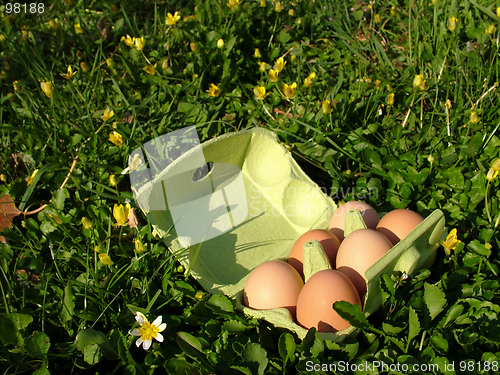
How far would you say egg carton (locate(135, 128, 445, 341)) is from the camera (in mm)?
1387

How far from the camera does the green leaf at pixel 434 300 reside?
1.18 meters

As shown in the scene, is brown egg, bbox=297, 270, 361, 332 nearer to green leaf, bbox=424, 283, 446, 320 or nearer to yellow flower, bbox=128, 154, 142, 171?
green leaf, bbox=424, 283, 446, 320

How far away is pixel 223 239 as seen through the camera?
1.65m

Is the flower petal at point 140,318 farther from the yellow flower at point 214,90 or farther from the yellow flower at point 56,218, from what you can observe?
the yellow flower at point 214,90

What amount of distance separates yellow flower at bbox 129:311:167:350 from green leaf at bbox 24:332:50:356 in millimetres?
256

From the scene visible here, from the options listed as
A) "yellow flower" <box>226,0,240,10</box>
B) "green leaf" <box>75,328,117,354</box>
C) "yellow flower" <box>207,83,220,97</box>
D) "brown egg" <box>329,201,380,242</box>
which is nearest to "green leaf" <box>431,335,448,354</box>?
"brown egg" <box>329,201,380,242</box>

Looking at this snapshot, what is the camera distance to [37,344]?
49.1 inches

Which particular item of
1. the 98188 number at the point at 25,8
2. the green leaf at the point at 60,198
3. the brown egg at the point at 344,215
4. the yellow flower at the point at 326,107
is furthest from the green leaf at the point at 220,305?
the 98188 number at the point at 25,8

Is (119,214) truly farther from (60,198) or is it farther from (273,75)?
(273,75)

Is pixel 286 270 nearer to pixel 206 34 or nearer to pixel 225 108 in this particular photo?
pixel 225 108

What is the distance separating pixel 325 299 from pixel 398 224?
0.40m

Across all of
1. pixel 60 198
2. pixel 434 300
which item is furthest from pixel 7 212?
pixel 434 300

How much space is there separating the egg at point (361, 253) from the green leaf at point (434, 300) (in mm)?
157

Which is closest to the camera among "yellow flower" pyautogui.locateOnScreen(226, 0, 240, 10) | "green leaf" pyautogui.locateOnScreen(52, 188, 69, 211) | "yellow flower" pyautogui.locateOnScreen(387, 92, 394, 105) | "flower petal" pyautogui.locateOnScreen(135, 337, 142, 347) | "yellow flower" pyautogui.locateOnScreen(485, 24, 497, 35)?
"flower petal" pyautogui.locateOnScreen(135, 337, 142, 347)
